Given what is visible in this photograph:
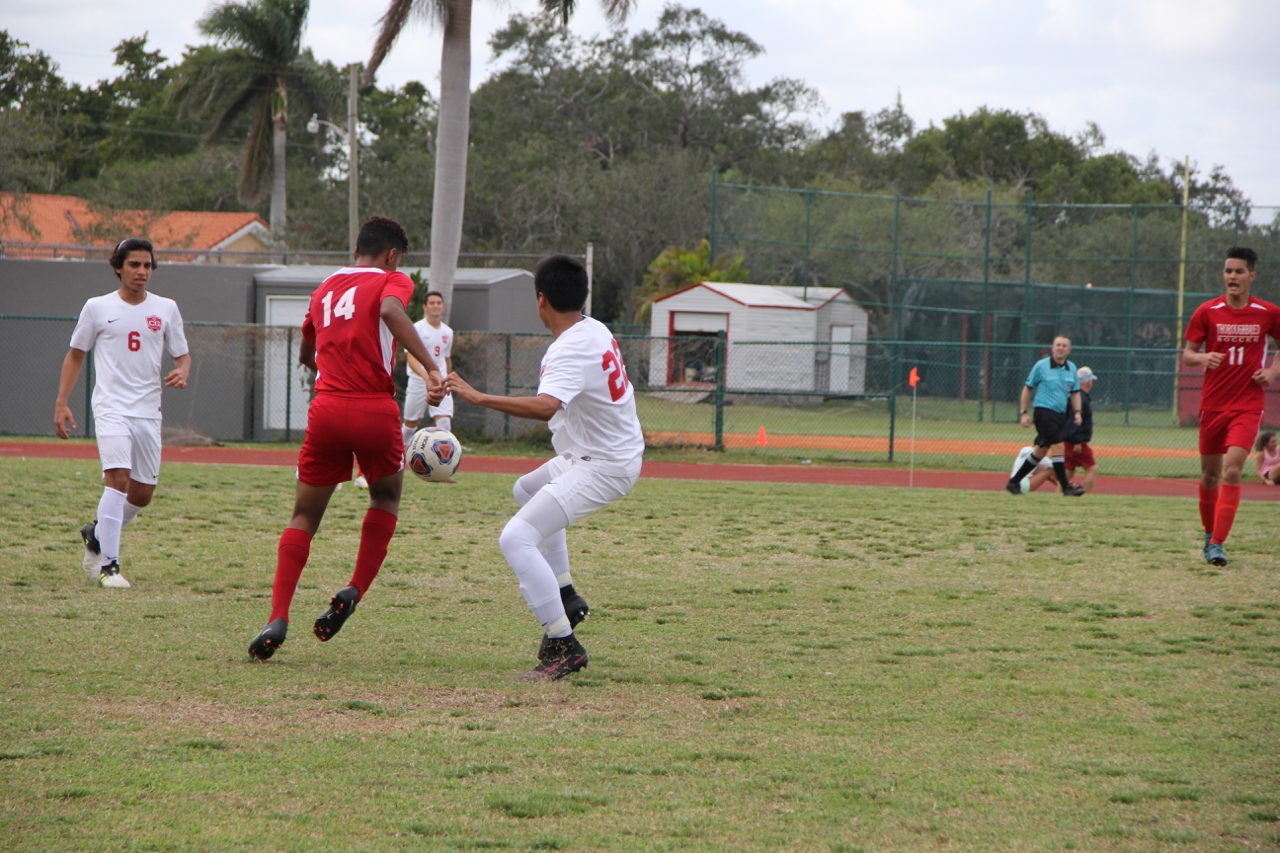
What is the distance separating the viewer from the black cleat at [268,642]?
505cm

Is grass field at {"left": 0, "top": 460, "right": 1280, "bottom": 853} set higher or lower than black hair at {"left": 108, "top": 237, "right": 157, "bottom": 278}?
lower

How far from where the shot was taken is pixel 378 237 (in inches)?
213

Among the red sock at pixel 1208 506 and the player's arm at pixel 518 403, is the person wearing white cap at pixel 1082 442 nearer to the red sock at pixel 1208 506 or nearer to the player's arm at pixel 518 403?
the red sock at pixel 1208 506

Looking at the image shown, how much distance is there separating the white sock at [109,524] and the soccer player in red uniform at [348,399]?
6.87ft

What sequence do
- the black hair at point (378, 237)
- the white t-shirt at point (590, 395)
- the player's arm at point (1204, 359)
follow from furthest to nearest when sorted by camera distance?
the player's arm at point (1204, 359) < the black hair at point (378, 237) < the white t-shirt at point (590, 395)

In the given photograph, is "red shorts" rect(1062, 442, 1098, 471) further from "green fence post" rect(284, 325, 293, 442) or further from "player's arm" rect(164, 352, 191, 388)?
"green fence post" rect(284, 325, 293, 442)

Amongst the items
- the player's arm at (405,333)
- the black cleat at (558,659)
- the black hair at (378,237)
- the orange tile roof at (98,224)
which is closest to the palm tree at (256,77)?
the orange tile roof at (98,224)

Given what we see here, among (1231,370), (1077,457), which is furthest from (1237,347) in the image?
(1077,457)

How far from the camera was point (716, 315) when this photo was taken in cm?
3531

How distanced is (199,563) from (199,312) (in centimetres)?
1517

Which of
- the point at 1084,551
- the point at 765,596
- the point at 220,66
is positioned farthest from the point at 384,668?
the point at 220,66

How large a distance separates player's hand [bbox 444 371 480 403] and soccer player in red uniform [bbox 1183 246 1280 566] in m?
5.56

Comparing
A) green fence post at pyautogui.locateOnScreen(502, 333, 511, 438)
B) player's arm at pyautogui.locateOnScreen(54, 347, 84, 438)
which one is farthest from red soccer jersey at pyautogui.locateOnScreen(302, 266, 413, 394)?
green fence post at pyautogui.locateOnScreen(502, 333, 511, 438)

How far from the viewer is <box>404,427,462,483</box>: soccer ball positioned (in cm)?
593
